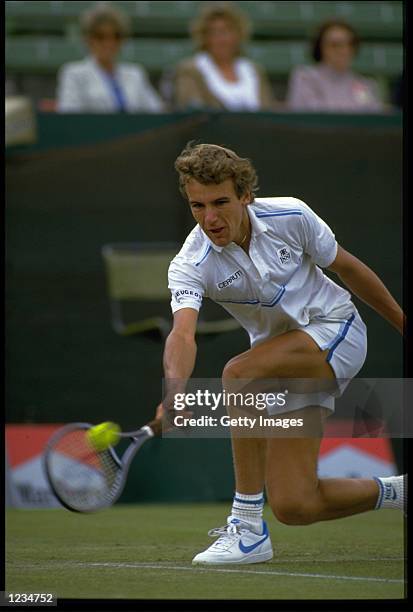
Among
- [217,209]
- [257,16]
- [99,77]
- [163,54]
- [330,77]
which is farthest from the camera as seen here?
[257,16]

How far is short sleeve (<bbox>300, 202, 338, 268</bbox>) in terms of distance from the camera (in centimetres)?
432

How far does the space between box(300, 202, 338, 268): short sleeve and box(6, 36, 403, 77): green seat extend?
575cm

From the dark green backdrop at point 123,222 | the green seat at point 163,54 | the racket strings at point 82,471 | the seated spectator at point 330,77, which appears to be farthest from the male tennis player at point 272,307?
the green seat at point 163,54

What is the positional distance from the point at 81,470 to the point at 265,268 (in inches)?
72.8

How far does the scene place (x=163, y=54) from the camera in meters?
10.0

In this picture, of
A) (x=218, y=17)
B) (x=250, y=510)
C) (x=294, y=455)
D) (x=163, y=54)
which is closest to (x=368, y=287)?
(x=294, y=455)

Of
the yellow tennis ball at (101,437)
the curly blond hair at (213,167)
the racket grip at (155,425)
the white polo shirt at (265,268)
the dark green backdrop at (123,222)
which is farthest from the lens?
the dark green backdrop at (123,222)

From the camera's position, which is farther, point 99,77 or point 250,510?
point 99,77

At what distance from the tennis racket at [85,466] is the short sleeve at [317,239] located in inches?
32.7

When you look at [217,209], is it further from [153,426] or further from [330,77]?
[330,77]

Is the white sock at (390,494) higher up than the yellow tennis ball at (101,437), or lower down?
lower down

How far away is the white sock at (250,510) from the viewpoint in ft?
14.9

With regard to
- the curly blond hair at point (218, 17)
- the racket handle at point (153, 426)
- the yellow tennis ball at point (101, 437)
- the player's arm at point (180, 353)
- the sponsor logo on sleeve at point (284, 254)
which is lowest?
the yellow tennis ball at point (101, 437)

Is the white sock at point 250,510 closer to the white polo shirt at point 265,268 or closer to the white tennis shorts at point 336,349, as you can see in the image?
the white tennis shorts at point 336,349
